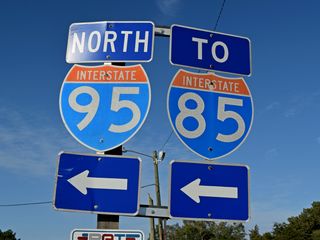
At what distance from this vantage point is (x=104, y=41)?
392 centimetres

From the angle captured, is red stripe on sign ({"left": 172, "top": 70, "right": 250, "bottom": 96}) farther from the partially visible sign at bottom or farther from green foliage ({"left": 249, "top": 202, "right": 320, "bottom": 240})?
green foliage ({"left": 249, "top": 202, "right": 320, "bottom": 240})

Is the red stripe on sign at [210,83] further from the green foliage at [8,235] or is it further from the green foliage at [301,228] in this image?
the green foliage at [8,235]

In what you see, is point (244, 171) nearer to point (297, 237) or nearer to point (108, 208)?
point (108, 208)

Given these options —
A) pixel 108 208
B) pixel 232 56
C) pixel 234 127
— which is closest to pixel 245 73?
pixel 232 56

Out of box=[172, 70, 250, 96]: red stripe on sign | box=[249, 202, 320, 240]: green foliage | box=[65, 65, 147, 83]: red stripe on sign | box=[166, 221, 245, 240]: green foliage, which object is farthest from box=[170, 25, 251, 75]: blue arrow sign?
box=[166, 221, 245, 240]: green foliage

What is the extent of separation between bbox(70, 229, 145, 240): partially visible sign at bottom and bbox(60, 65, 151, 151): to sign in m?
0.64

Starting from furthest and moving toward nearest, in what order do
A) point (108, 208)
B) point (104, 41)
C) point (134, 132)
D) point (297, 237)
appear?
point (297, 237) < point (104, 41) < point (134, 132) < point (108, 208)

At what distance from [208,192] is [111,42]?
152 cm

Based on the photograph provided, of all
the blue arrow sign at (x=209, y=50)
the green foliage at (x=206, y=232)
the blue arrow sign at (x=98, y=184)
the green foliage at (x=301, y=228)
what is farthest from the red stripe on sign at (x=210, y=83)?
the green foliage at (x=206, y=232)

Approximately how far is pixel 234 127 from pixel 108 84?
1.07 m

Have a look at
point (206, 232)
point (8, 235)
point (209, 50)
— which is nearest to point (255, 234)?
point (206, 232)

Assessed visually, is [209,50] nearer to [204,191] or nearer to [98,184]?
[204,191]

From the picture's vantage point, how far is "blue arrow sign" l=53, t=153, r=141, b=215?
325 cm

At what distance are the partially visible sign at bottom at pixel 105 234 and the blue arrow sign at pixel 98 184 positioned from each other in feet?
0.52
